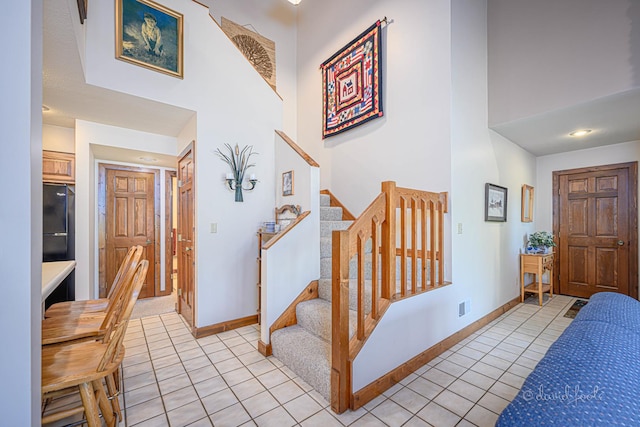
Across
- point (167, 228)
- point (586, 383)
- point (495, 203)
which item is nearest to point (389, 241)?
point (586, 383)

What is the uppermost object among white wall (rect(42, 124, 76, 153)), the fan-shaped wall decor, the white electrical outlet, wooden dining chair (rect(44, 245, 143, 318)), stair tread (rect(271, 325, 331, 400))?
the fan-shaped wall decor

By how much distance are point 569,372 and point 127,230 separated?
17.2ft

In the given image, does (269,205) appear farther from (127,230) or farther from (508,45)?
(508,45)

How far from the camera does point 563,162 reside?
4.42 meters

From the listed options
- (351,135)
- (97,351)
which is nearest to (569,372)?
(97,351)

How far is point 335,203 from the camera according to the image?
13.4 ft

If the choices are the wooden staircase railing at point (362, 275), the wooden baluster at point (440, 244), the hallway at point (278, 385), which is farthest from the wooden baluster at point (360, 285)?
the wooden baluster at point (440, 244)

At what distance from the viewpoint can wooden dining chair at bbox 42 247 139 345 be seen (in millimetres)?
1657

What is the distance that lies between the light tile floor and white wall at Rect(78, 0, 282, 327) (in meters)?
0.57

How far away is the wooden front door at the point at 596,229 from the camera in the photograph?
3.80m

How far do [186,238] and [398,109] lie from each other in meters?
3.12

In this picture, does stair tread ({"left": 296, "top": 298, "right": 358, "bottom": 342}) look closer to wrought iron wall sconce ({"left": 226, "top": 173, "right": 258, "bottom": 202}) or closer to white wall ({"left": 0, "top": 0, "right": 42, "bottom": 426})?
wrought iron wall sconce ({"left": 226, "top": 173, "right": 258, "bottom": 202})

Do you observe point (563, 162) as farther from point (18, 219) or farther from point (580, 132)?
point (18, 219)

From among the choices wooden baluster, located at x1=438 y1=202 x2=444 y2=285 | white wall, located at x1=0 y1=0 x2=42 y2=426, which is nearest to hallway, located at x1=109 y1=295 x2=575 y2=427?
wooden baluster, located at x1=438 y1=202 x2=444 y2=285
